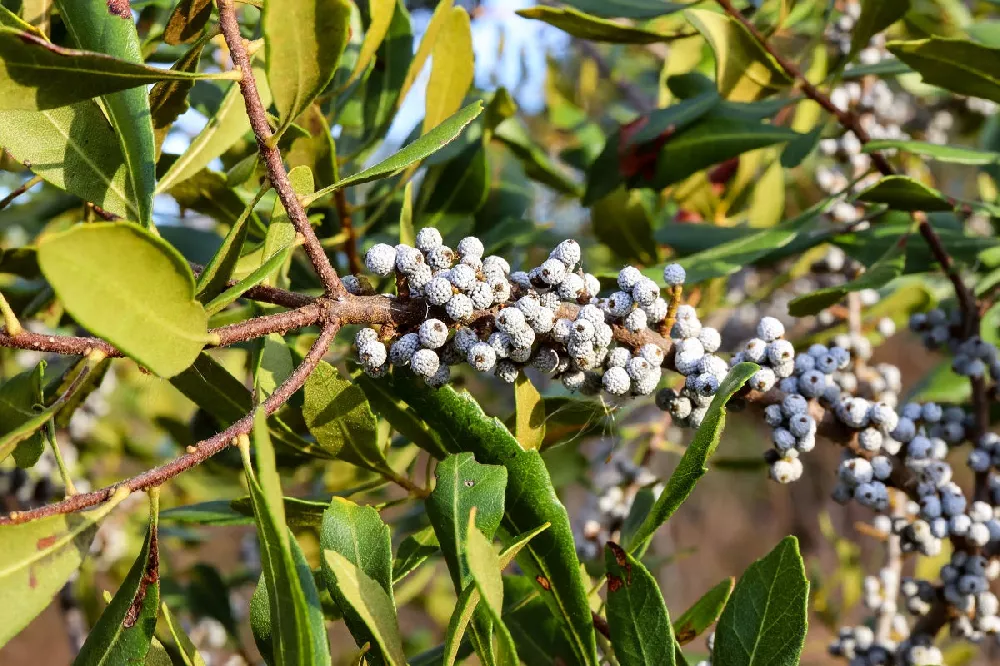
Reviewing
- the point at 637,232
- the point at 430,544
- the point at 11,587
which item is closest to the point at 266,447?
the point at 11,587

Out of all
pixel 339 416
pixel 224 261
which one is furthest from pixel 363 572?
pixel 224 261

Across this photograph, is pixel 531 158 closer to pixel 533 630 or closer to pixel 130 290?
pixel 533 630

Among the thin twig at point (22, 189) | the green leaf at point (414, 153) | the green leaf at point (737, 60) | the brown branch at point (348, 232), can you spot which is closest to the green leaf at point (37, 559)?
the green leaf at point (414, 153)

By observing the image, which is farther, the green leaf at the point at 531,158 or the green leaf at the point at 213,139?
the green leaf at the point at 531,158

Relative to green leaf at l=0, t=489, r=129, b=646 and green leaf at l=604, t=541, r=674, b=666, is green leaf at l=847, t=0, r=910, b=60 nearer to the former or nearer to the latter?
green leaf at l=604, t=541, r=674, b=666

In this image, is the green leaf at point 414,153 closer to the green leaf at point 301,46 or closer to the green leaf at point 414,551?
the green leaf at point 301,46

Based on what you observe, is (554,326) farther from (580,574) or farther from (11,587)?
(11,587)

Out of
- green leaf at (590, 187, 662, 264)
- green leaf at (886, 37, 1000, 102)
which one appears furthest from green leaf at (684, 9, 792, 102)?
green leaf at (590, 187, 662, 264)
